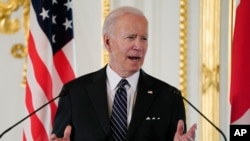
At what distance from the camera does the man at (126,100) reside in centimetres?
166

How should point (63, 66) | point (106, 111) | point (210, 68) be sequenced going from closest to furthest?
1. point (106, 111)
2. point (63, 66)
3. point (210, 68)

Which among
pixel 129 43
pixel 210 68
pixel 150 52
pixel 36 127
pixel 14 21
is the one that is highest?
pixel 14 21

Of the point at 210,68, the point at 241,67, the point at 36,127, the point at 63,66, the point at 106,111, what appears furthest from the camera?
the point at 210,68

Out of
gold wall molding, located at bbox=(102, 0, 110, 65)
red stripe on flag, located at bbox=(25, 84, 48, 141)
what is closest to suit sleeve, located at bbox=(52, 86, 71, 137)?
red stripe on flag, located at bbox=(25, 84, 48, 141)

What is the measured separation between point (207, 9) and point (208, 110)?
547 mm

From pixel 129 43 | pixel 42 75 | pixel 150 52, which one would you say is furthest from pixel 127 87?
pixel 150 52

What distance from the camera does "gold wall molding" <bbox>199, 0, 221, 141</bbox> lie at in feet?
8.63

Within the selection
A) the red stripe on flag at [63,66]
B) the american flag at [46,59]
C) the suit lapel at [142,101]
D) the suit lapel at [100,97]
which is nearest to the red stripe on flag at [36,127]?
the american flag at [46,59]

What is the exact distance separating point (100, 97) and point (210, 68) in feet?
3.50

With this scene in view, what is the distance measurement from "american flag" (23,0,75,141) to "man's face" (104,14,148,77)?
681 millimetres

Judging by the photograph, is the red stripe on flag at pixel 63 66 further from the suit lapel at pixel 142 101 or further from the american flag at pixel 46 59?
the suit lapel at pixel 142 101

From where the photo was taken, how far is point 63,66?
2.44 meters

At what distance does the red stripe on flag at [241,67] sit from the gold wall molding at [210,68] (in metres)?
0.50

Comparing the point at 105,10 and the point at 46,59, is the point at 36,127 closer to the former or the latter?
the point at 46,59
